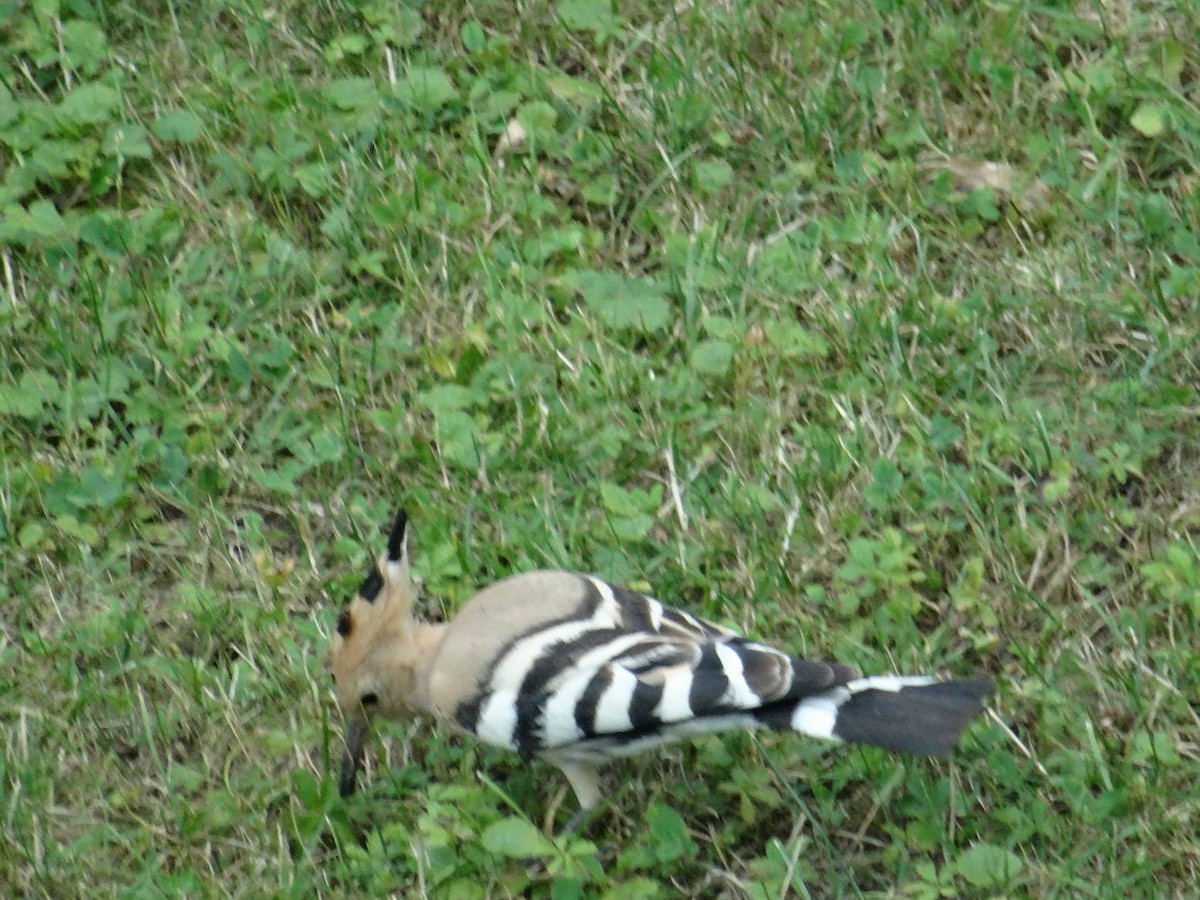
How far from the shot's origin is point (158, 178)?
503 centimetres

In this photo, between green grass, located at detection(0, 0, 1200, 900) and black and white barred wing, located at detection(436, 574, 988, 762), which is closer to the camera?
black and white barred wing, located at detection(436, 574, 988, 762)

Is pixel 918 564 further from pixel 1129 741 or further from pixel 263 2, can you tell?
pixel 263 2

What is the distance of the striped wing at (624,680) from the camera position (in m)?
3.37

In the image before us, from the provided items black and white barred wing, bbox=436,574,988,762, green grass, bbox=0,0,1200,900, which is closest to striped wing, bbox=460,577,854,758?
black and white barred wing, bbox=436,574,988,762

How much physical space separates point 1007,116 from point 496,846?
2.49 m

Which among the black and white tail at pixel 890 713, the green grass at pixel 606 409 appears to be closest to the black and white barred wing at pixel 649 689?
the black and white tail at pixel 890 713

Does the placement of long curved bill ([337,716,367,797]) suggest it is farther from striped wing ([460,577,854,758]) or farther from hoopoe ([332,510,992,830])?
striped wing ([460,577,854,758])

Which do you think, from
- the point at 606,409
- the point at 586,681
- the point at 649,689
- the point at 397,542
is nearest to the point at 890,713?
the point at 649,689

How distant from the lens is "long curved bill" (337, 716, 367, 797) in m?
3.75

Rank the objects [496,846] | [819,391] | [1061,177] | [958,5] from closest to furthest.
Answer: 1. [496,846]
2. [819,391]
3. [1061,177]
4. [958,5]

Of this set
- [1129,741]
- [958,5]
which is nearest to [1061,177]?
[958,5]

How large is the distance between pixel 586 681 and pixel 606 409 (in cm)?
105

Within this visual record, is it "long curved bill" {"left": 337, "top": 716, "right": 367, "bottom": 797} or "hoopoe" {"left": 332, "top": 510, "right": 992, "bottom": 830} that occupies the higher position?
"hoopoe" {"left": 332, "top": 510, "right": 992, "bottom": 830}

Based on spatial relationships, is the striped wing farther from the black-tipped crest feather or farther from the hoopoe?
the black-tipped crest feather
